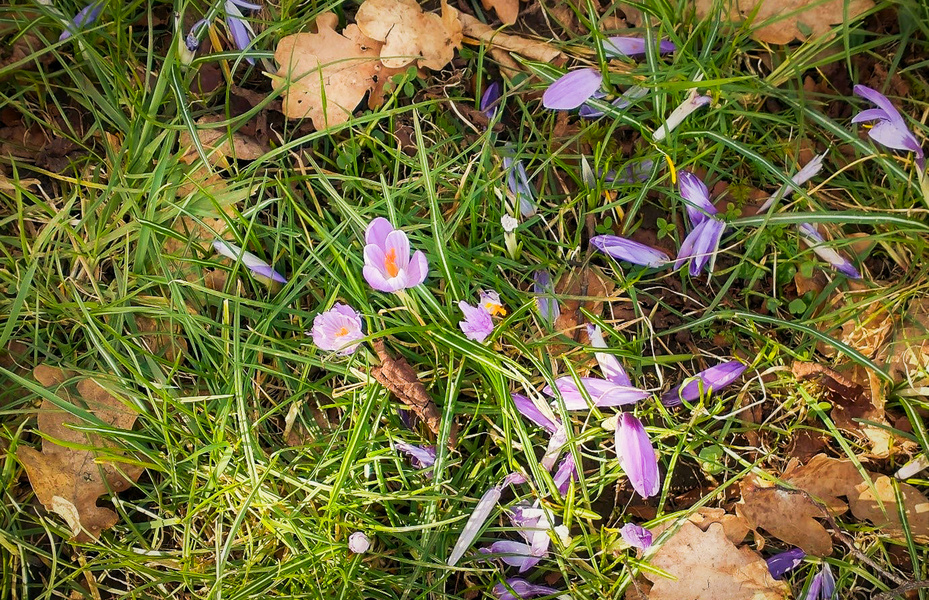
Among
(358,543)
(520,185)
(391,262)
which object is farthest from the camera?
(520,185)

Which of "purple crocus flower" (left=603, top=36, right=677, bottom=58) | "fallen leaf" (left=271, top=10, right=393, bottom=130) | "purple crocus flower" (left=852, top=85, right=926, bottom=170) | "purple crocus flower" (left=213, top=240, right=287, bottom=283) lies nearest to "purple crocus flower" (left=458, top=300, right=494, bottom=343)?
"purple crocus flower" (left=213, top=240, right=287, bottom=283)

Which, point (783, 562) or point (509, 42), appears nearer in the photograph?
point (783, 562)

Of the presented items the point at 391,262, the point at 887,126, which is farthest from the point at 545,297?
the point at 887,126

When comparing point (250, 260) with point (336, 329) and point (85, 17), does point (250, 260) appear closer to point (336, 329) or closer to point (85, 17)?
point (336, 329)

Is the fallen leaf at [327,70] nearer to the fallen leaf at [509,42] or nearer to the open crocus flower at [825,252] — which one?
the fallen leaf at [509,42]

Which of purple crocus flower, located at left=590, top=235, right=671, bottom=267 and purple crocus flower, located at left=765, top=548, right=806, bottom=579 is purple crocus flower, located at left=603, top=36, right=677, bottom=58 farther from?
purple crocus flower, located at left=765, top=548, right=806, bottom=579

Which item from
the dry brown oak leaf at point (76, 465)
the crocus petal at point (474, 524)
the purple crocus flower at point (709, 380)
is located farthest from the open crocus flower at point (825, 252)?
the dry brown oak leaf at point (76, 465)

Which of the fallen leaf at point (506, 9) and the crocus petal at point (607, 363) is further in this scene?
the fallen leaf at point (506, 9)

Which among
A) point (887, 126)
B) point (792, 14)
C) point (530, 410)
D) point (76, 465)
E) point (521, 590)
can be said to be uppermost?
point (792, 14)
